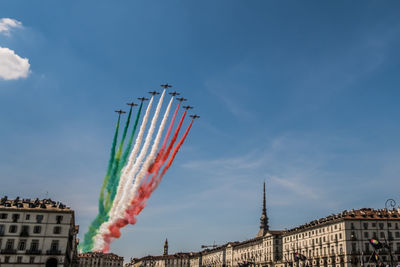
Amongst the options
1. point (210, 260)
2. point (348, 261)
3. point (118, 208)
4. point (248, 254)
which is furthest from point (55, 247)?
point (210, 260)

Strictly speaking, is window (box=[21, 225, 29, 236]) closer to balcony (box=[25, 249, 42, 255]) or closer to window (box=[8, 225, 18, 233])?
window (box=[8, 225, 18, 233])

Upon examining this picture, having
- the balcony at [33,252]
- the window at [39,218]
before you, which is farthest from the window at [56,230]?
the balcony at [33,252]

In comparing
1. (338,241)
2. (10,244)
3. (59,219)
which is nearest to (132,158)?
(59,219)

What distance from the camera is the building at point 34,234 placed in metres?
77.2

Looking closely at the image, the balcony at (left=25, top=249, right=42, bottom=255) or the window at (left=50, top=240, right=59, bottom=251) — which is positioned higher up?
the window at (left=50, top=240, right=59, bottom=251)

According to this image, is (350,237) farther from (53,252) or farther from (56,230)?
(53,252)

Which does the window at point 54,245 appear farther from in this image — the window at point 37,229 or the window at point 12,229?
the window at point 12,229

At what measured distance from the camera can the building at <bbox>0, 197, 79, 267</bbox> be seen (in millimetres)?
77188

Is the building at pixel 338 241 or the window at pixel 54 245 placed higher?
the building at pixel 338 241

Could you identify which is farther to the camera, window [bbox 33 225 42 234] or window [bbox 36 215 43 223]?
window [bbox 36 215 43 223]

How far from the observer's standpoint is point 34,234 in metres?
79.7

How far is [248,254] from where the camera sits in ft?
510

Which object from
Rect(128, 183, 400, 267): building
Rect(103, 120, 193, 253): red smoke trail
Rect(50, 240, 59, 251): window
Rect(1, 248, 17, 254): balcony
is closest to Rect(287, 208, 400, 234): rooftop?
Rect(128, 183, 400, 267): building

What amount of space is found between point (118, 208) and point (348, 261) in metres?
56.2
